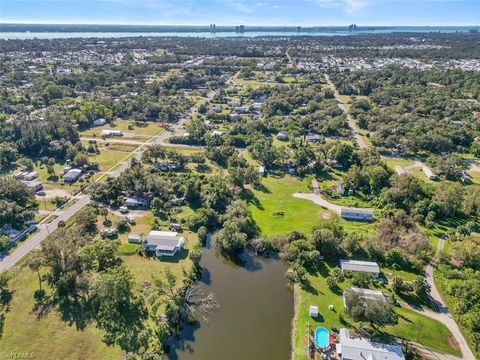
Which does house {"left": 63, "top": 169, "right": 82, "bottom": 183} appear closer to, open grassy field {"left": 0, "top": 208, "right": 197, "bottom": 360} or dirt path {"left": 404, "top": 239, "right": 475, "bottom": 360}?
open grassy field {"left": 0, "top": 208, "right": 197, "bottom": 360}

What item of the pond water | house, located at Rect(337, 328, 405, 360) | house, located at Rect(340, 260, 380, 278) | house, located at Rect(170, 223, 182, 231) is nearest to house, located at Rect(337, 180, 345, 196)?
house, located at Rect(340, 260, 380, 278)

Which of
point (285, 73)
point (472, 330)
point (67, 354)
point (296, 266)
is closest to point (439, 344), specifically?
point (472, 330)

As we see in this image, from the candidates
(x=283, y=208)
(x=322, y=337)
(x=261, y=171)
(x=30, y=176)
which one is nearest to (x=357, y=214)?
(x=283, y=208)

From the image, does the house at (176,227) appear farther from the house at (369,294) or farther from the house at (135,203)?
the house at (369,294)

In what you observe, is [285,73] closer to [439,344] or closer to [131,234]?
[131,234]

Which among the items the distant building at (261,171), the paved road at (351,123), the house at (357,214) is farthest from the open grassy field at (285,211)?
the paved road at (351,123)

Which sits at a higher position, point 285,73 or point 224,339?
point 285,73

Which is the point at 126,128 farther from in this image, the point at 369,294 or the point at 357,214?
the point at 369,294
